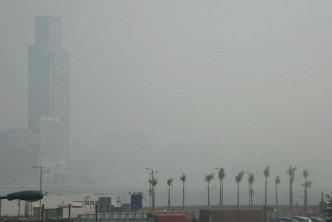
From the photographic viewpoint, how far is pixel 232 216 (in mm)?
92438

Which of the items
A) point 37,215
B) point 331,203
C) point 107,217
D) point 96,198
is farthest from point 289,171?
point 331,203

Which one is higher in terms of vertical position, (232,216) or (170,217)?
(170,217)

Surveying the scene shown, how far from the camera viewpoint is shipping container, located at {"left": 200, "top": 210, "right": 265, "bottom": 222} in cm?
9144

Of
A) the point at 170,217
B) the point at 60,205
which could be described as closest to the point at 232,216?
the point at 170,217

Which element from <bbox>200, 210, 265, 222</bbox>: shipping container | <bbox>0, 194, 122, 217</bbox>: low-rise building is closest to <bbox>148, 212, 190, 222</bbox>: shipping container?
<bbox>200, 210, 265, 222</bbox>: shipping container

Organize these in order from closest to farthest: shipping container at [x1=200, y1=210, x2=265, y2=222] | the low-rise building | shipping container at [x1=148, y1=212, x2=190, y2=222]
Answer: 1. shipping container at [x1=148, y1=212, x2=190, y2=222]
2. shipping container at [x1=200, y1=210, x2=265, y2=222]
3. the low-rise building

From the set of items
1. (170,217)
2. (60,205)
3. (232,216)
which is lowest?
(60,205)

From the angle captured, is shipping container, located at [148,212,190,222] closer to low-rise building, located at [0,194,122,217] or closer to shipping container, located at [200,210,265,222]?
shipping container, located at [200,210,265,222]

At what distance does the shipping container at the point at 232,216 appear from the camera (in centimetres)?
9144

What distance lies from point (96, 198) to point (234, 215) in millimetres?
65620

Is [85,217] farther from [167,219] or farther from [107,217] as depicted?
[167,219]

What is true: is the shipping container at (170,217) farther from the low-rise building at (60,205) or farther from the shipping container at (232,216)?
the low-rise building at (60,205)

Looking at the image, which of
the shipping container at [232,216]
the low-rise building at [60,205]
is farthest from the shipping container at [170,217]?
the low-rise building at [60,205]

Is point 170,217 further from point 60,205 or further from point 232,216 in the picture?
point 60,205
